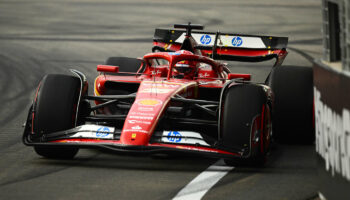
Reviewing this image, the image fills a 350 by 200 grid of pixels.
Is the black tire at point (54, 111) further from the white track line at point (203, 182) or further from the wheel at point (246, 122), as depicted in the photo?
the wheel at point (246, 122)

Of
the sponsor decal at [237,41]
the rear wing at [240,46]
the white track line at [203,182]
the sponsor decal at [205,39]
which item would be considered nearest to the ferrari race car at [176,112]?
the white track line at [203,182]

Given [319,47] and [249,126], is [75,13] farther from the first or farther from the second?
[249,126]

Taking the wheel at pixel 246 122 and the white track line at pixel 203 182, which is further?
the wheel at pixel 246 122

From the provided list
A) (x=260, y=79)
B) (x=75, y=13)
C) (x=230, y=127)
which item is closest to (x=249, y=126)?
(x=230, y=127)

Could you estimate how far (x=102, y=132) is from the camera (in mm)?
9008

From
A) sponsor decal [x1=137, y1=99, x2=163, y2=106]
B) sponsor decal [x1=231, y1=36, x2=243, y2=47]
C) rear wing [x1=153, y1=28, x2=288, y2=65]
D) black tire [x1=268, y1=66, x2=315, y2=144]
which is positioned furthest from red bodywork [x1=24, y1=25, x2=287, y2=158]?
black tire [x1=268, y1=66, x2=315, y2=144]

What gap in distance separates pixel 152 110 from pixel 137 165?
0.61 m

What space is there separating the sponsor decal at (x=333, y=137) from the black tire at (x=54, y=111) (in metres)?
3.29

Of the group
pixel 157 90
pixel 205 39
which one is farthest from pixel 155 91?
pixel 205 39

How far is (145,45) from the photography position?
885 inches

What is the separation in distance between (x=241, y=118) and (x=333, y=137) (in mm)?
2516

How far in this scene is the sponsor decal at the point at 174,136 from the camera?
8.78 meters

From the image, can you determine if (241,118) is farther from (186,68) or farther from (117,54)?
(117,54)

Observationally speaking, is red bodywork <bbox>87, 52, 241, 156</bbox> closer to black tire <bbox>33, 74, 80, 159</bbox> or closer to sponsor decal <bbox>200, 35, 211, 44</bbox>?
black tire <bbox>33, 74, 80, 159</bbox>
